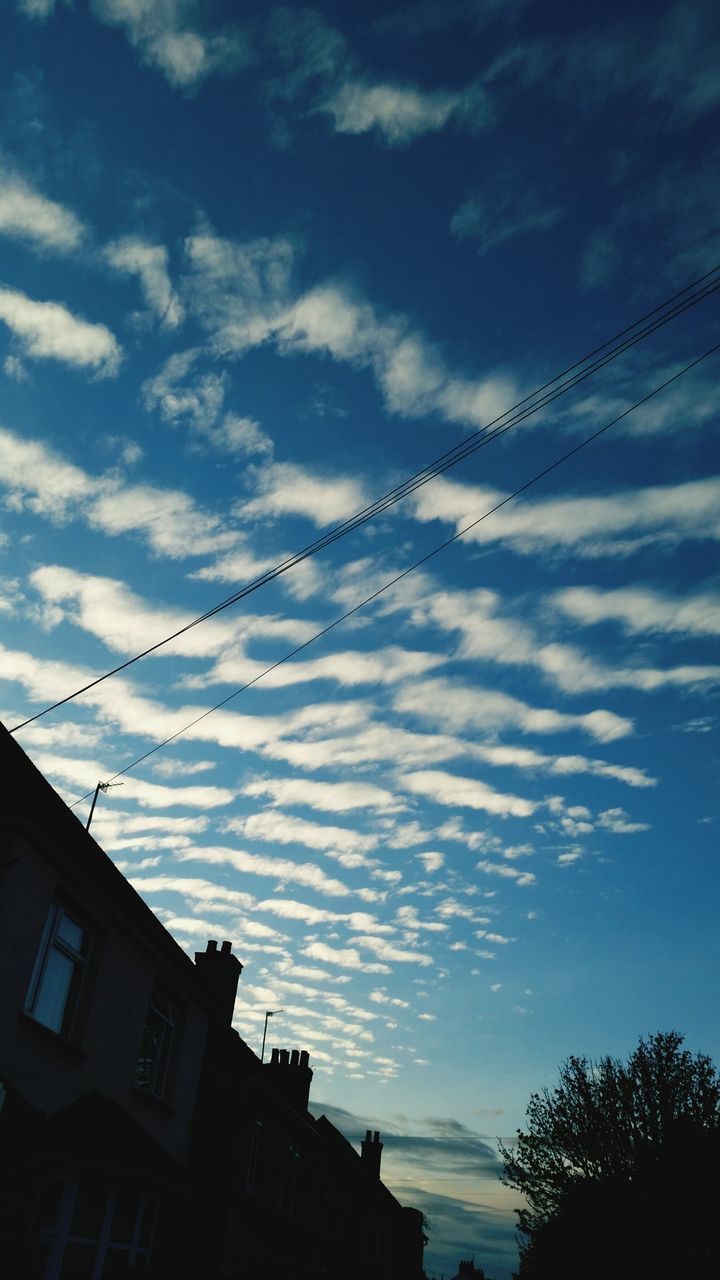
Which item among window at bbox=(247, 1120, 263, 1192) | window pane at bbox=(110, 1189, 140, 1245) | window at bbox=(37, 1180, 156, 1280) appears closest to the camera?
window at bbox=(37, 1180, 156, 1280)

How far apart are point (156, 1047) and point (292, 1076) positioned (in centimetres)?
1233

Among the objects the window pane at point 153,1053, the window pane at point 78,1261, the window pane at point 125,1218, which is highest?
the window pane at point 153,1053

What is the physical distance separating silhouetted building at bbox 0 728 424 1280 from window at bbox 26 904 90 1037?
0.11 ft

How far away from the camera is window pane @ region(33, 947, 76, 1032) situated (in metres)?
11.4

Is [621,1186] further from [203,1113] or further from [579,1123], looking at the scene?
[203,1113]

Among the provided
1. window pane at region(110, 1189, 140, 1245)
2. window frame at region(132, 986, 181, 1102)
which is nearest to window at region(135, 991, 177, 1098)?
window frame at region(132, 986, 181, 1102)

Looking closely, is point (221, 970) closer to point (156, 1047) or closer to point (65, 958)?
point (156, 1047)

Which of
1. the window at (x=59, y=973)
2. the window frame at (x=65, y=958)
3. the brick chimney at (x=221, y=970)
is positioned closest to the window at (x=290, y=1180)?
the brick chimney at (x=221, y=970)

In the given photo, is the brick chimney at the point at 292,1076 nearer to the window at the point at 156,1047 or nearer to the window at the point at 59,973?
the window at the point at 156,1047

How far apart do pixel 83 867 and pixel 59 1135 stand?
11.0 feet

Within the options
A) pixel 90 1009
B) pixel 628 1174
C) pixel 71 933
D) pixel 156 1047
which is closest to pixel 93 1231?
pixel 90 1009

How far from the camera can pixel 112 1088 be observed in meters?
13.2

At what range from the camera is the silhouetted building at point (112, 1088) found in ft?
34.4

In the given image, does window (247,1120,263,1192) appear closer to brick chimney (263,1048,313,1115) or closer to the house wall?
brick chimney (263,1048,313,1115)
